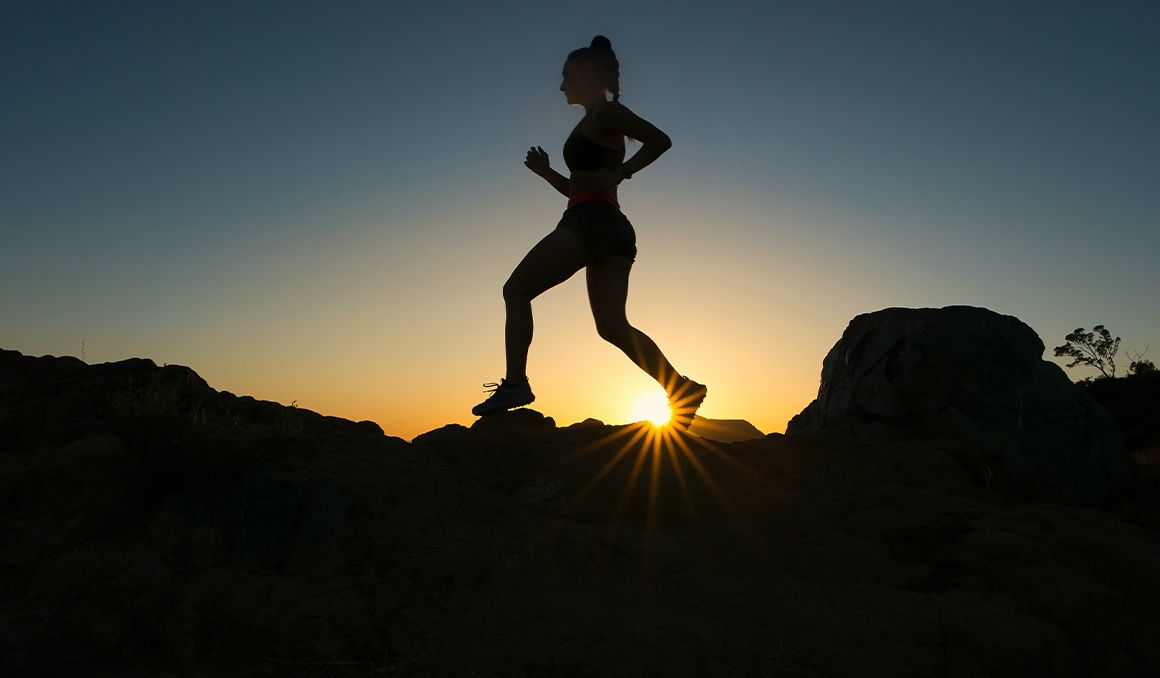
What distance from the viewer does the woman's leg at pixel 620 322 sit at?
14.2 ft

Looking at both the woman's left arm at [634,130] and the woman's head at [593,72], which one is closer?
the woman's left arm at [634,130]

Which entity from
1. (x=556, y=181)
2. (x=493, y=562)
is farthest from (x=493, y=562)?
(x=556, y=181)

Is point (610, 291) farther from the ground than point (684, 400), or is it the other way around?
point (610, 291)

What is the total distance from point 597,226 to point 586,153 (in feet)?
1.47

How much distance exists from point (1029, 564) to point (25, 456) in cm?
387

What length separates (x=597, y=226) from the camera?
13.6 feet

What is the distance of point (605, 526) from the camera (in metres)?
2.93

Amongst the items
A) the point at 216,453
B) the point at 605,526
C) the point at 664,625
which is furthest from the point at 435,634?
the point at 216,453

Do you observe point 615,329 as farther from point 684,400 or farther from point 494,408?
point 494,408

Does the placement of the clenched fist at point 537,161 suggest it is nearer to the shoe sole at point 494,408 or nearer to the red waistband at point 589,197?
the red waistband at point 589,197

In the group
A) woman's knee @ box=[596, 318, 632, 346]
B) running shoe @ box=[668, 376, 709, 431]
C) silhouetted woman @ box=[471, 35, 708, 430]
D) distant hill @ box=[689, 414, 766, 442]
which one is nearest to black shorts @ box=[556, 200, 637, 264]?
silhouetted woman @ box=[471, 35, 708, 430]

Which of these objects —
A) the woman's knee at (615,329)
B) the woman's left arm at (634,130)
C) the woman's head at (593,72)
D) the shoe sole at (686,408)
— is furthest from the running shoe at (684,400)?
the woman's head at (593,72)

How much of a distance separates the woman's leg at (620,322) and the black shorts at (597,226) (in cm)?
10

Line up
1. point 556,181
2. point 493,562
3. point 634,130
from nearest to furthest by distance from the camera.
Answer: point 493,562
point 634,130
point 556,181
